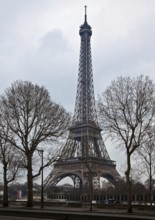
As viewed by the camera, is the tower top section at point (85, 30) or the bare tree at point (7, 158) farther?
the tower top section at point (85, 30)

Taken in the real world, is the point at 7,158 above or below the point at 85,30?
below

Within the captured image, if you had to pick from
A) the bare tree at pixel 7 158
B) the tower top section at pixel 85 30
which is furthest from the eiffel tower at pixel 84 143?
the bare tree at pixel 7 158

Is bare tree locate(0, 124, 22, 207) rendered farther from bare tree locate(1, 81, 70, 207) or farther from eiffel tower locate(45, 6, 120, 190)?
eiffel tower locate(45, 6, 120, 190)

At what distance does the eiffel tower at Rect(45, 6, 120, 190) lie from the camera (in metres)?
104

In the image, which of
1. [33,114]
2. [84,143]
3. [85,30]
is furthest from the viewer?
[85,30]

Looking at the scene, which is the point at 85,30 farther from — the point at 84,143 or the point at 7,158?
the point at 7,158

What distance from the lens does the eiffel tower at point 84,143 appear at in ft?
340

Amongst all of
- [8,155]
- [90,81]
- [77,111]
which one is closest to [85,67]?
[90,81]

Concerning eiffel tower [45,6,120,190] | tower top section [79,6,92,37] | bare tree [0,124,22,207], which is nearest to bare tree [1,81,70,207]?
bare tree [0,124,22,207]

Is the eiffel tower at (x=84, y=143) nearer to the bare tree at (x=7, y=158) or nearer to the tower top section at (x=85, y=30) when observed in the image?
the tower top section at (x=85, y=30)

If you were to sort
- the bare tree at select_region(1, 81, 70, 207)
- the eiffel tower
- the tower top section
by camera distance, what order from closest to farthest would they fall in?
the bare tree at select_region(1, 81, 70, 207)
the eiffel tower
the tower top section

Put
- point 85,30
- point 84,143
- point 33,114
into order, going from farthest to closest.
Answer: point 85,30 → point 84,143 → point 33,114

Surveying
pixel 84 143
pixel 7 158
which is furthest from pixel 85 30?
pixel 7 158

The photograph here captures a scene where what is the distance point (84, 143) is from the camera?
336 ft
